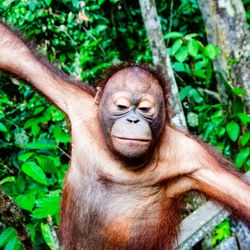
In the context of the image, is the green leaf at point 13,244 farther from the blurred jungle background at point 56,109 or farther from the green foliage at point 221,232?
the green foliage at point 221,232

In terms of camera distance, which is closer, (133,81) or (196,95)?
(133,81)

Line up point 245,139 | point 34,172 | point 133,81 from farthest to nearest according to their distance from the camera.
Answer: point 245,139, point 34,172, point 133,81

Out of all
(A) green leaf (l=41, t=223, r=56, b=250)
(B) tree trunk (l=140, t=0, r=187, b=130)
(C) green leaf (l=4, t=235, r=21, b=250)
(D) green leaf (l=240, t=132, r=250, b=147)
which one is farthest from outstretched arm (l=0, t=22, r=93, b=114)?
(D) green leaf (l=240, t=132, r=250, b=147)

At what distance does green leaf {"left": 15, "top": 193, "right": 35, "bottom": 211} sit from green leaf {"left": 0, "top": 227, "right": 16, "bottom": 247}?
185 millimetres

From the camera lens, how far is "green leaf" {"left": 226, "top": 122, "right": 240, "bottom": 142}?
147 inches

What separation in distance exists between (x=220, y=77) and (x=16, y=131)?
1.73m

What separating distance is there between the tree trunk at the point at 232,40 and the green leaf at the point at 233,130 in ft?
0.98

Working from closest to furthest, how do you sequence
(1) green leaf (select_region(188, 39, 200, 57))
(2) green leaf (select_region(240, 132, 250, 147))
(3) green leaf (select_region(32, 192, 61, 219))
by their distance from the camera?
1. (3) green leaf (select_region(32, 192, 61, 219))
2. (1) green leaf (select_region(188, 39, 200, 57))
3. (2) green leaf (select_region(240, 132, 250, 147))

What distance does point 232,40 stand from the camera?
4066 mm

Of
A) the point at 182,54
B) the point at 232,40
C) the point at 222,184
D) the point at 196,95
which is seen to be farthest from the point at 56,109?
the point at 232,40

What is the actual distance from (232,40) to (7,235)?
2.58 m

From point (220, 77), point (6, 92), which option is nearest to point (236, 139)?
point (220, 77)

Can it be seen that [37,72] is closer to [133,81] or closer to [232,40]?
[133,81]

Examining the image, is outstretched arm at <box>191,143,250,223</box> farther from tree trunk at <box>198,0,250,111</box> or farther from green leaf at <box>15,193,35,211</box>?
tree trunk at <box>198,0,250,111</box>
